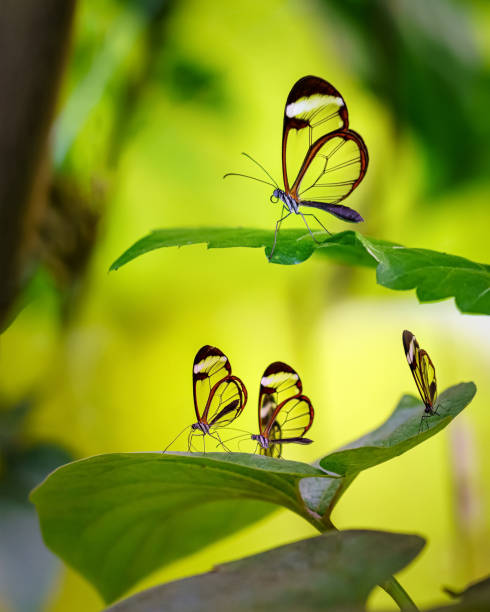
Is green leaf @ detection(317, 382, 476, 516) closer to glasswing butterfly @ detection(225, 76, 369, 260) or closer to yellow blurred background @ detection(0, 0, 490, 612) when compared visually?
glasswing butterfly @ detection(225, 76, 369, 260)

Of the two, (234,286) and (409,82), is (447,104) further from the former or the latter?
(234,286)

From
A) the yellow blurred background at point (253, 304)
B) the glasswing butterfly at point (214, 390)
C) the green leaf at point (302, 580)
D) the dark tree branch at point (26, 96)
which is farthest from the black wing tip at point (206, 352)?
the yellow blurred background at point (253, 304)

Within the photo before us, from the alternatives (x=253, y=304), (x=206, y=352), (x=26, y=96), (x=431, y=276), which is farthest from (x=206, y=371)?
(x=253, y=304)

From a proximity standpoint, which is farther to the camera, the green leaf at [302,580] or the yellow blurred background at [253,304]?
the yellow blurred background at [253,304]

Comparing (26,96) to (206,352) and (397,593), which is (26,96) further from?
(397,593)

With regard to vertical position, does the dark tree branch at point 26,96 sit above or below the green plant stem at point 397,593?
above

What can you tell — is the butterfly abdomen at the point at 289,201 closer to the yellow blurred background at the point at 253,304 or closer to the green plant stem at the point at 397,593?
the green plant stem at the point at 397,593

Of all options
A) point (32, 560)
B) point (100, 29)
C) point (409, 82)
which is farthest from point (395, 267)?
point (100, 29)

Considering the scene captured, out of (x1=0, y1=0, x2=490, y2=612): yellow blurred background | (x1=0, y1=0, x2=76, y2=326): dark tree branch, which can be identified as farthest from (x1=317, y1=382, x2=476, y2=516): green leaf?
(x1=0, y1=0, x2=490, y2=612): yellow blurred background
